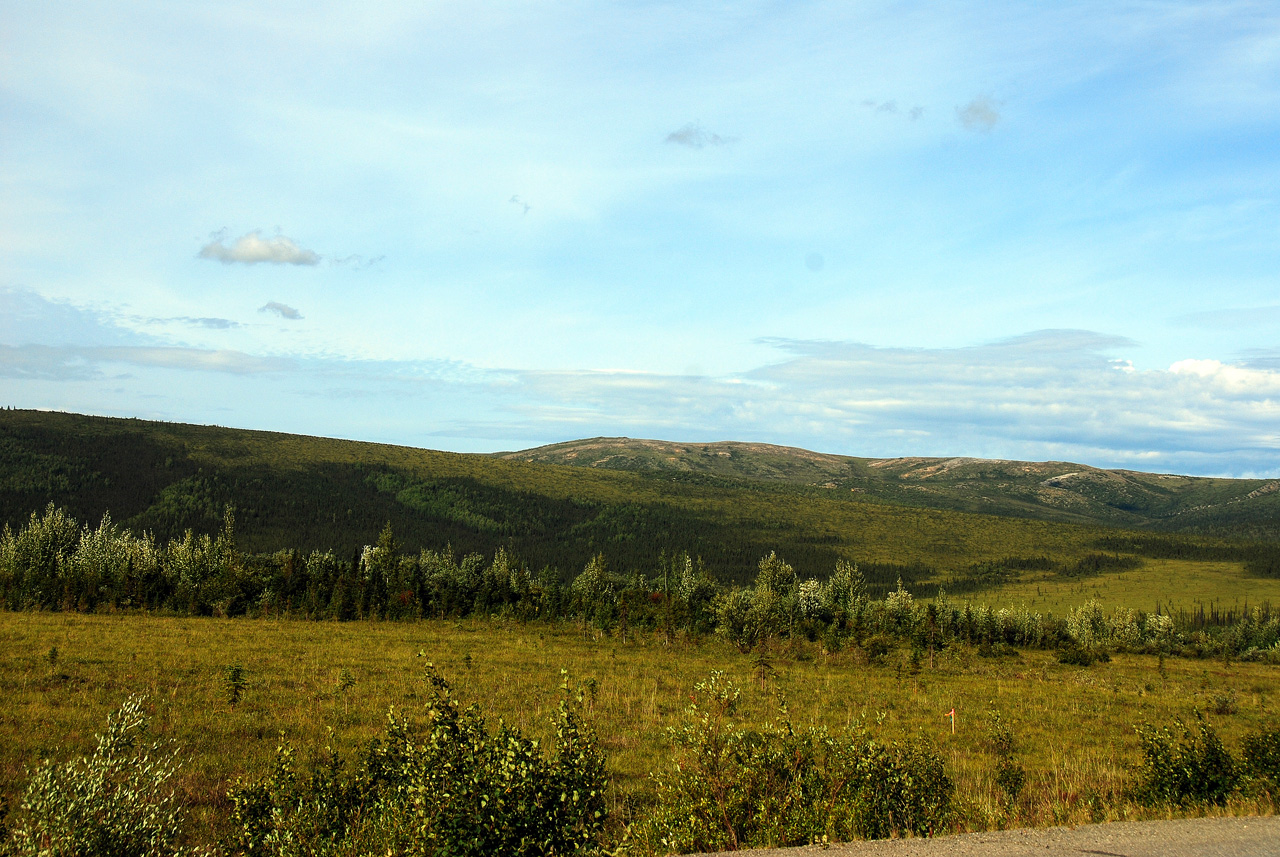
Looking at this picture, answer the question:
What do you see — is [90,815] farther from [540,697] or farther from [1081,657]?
[1081,657]

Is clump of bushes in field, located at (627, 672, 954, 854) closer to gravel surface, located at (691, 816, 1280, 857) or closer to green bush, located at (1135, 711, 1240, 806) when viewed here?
gravel surface, located at (691, 816, 1280, 857)

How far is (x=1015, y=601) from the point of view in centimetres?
17662

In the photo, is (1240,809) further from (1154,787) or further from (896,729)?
(896,729)

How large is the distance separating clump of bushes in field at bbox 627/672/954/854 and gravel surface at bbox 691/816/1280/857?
903mm

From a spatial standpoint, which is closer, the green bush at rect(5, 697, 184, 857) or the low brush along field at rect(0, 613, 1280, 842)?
the green bush at rect(5, 697, 184, 857)

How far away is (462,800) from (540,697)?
65.3ft

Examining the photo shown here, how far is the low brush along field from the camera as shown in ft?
59.0

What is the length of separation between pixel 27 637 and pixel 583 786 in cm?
3752

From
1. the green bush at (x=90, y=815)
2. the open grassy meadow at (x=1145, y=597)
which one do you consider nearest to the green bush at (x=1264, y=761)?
the green bush at (x=90, y=815)

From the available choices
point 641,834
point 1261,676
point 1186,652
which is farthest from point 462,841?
point 1186,652

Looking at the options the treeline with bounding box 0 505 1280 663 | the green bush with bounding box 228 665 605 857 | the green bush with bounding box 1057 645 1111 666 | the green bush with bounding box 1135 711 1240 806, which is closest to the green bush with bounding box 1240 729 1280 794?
the green bush with bounding box 1135 711 1240 806

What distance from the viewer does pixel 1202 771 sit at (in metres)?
16.6

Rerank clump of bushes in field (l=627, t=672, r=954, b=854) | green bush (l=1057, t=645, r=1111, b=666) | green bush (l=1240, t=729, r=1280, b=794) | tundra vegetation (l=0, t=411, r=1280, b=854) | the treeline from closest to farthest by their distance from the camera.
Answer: tundra vegetation (l=0, t=411, r=1280, b=854) → clump of bushes in field (l=627, t=672, r=954, b=854) → green bush (l=1240, t=729, r=1280, b=794) → the treeline → green bush (l=1057, t=645, r=1111, b=666)

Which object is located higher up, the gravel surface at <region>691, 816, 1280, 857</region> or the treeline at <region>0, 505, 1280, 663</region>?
the gravel surface at <region>691, 816, 1280, 857</region>
